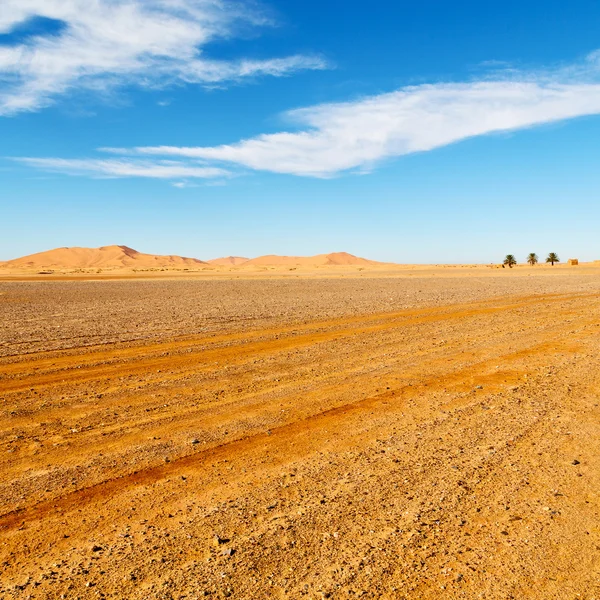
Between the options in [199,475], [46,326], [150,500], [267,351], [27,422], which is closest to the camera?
[150,500]

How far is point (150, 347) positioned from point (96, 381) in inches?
148

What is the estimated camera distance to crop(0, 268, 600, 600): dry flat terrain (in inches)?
158

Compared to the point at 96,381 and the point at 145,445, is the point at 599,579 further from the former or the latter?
the point at 96,381

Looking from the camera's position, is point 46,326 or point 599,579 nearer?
point 599,579

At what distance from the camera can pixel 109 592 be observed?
3.80 meters

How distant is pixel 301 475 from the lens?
18.9 ft

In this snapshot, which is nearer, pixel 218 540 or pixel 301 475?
pixel 218 540

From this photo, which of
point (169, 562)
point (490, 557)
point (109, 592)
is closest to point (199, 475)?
point (169, 562)

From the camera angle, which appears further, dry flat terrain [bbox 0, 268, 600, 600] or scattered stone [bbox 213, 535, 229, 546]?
scattered stone [bbox 213, 535, 229, 546]

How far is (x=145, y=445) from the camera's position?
668 centimetres

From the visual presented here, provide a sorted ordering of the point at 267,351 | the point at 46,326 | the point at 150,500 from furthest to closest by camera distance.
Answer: the point at 46,326
the point at 267,351
the point at 150,500

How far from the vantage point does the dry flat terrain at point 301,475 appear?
158 inches

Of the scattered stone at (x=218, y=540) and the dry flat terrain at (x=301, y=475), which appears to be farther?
the scattered stone at (x=218, y=540)

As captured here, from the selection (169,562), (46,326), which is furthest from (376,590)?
(46,326)
